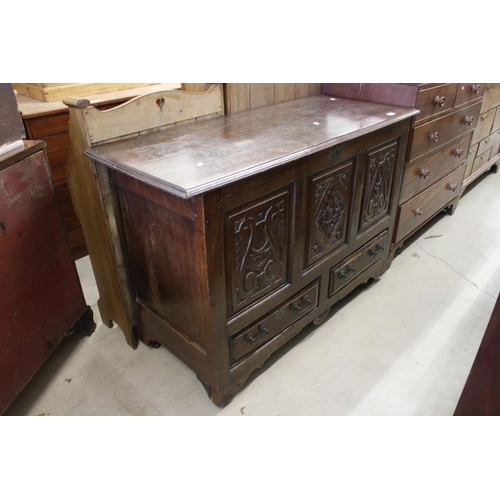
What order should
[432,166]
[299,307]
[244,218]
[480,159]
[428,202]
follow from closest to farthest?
1. [244,218]
2. [299,307]
3. [432,166]
4. [428,202]
5. [480,159]

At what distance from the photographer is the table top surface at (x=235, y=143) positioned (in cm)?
121

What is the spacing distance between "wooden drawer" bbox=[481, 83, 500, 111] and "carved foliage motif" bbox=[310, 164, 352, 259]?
4.99 feet

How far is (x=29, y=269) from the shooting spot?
1.52 metres

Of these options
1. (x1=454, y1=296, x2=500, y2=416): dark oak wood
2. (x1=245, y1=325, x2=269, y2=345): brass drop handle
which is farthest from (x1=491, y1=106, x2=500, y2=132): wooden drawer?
(x1=245, y1=325, x2=269, y2=345): brass drop handle

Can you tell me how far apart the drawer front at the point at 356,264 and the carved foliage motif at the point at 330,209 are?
0.15 m

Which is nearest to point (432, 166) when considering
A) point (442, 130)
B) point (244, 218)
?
point (442, 130)

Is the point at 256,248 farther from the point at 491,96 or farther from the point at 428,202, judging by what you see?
the point at 491,96

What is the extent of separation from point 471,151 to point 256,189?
7.31 ft

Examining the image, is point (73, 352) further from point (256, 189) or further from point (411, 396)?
point (411, 396)

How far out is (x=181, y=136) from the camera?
1538mm

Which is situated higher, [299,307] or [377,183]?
[377,183]

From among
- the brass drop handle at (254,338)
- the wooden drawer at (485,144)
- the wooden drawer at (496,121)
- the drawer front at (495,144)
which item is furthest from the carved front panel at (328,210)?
the drawer front at (495,144)

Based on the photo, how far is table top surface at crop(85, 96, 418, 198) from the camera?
1214mm

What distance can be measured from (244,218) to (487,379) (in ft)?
2.70
